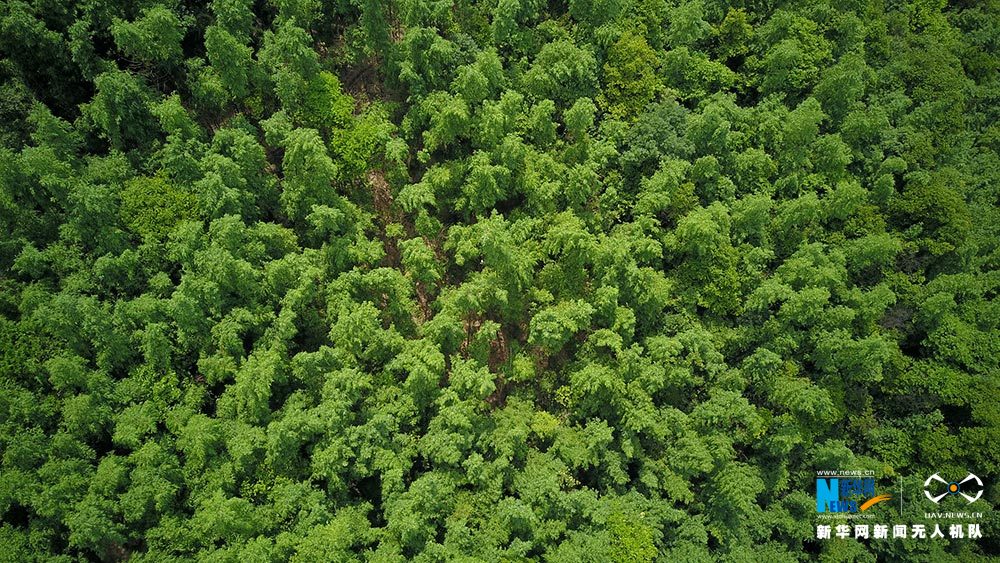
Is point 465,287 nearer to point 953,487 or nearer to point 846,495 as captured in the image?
point 846,495

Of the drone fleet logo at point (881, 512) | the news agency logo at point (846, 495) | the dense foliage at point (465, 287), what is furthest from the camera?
the news agency logo at point (846, 495)

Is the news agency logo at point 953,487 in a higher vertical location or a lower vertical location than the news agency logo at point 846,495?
higher

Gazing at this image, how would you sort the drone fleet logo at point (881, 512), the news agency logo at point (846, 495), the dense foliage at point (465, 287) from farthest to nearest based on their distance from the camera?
1. the news agency logo at point (846, 495)
2. the drone fleet logo at point (881, 512)
3. the dense foliage at point (465, 287)

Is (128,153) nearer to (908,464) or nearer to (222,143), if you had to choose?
(222,143)

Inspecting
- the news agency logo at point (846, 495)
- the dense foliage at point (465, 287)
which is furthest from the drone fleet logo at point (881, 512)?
the dense foliage at point (465, 287)

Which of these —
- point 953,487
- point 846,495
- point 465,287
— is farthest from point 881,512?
point 465,287

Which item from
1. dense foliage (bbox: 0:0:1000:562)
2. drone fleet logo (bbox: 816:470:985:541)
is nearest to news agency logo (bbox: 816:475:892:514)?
drone fleet logo (bbox: 816:470:985:541)

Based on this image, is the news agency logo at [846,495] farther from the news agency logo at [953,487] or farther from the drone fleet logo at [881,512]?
the news agency logo at [953,487]

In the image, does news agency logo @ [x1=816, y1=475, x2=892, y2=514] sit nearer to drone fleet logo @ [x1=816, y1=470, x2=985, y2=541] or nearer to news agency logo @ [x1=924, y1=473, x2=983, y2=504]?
drone fleet logo @ [x1=816, y1=470, x2=985, y2=541]

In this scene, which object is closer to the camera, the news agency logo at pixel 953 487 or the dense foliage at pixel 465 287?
the dense foliage at pixel 465 287
